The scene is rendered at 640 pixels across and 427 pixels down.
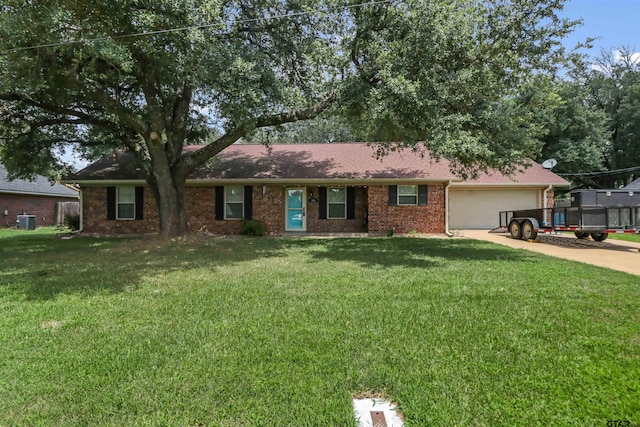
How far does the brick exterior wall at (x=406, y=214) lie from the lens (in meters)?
14.7

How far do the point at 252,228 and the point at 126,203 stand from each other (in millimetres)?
5735

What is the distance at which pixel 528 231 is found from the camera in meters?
12.5

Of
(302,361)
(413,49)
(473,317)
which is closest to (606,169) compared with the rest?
(413,49)

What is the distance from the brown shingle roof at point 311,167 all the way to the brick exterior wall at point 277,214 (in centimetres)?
63

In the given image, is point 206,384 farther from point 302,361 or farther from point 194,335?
point 194,335

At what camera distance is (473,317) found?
4020 mm

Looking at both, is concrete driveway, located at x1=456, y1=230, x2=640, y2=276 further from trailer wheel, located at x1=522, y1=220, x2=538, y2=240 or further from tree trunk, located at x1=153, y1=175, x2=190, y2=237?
tree trunk, located at x1=153, y1=175, x2=190, y2=237

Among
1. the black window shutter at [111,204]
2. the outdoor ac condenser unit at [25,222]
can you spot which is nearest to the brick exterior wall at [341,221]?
the black window shutter at [111,204]

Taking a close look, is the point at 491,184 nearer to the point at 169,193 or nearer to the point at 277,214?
the point at 277,214

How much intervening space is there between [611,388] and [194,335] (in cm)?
339

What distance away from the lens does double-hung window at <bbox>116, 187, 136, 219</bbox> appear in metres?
15.4

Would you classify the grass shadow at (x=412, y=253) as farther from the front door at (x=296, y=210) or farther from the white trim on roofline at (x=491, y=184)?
A: the white trim on roofline at (x=491, y=184)

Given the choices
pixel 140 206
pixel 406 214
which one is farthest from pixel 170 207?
pixel 406 214

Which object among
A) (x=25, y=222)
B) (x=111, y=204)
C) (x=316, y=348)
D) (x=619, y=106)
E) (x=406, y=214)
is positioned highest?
(x=619, y=106)
